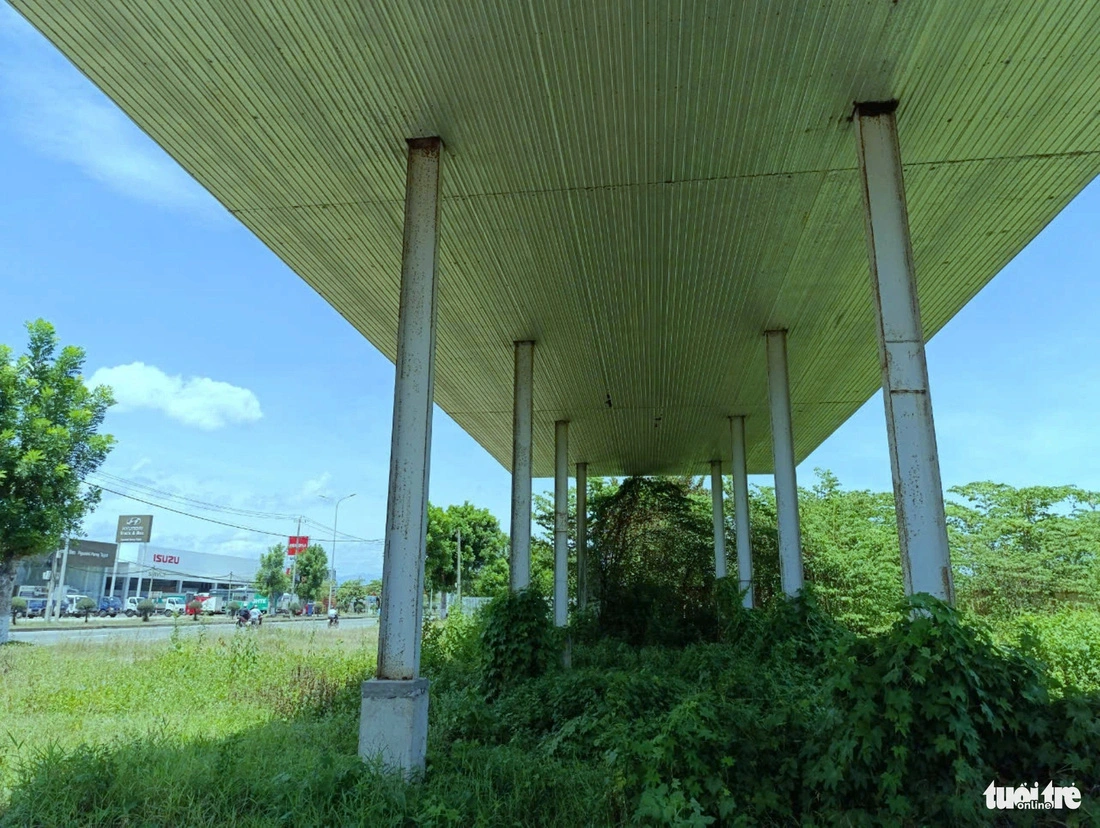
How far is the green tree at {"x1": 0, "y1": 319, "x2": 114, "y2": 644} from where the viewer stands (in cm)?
1884

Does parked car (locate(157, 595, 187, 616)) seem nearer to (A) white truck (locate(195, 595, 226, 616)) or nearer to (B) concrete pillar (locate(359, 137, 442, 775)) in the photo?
(A) white truck (locate(195, 595, 226, 616))

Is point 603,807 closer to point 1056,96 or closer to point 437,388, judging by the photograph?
point 1056,96

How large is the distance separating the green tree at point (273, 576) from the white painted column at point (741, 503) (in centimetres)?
5555

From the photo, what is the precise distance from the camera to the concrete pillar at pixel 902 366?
19.7 ft

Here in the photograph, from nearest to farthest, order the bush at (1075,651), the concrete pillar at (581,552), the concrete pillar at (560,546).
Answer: the bush at (1075,651)
the concrete pillar at (560,546)
the concrete pillar at (581,552)

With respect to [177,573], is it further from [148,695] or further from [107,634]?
[148,695]

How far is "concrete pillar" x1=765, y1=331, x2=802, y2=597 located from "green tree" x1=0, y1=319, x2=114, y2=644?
18.4 m

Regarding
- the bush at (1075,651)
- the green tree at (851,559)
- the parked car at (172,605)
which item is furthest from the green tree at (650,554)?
the parked car at (172,605)

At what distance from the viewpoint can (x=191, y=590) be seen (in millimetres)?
70312

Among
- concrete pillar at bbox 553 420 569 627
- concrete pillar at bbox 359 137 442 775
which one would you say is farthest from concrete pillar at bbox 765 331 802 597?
concrete pillar at bbox 359 137 442 775

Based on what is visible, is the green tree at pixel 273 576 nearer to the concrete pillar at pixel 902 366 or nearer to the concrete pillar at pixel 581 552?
the concrete pillar at pixel 581 552

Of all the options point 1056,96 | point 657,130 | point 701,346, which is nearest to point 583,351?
point 701,346

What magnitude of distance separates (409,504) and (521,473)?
563 cm

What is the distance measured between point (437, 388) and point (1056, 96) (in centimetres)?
1165
